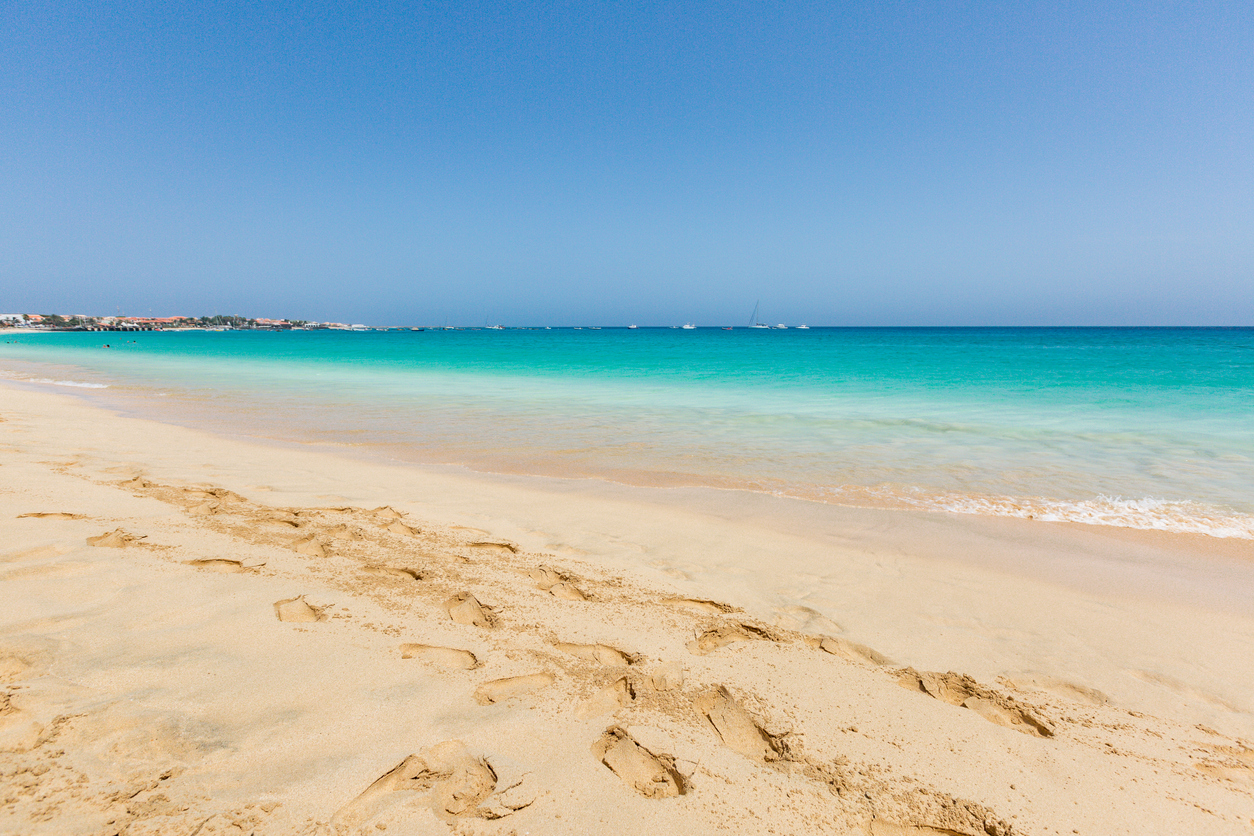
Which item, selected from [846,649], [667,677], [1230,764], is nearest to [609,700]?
[667,677]

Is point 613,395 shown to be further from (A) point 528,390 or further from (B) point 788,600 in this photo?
(B) point 788,600

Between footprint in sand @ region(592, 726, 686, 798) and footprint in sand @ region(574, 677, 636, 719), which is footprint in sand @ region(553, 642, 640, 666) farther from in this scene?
footprint in sand @ region(592, 726, 686, 798)

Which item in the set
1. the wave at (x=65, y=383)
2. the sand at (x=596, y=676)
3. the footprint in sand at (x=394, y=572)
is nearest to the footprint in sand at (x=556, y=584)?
the sand at (x=596, y=676)

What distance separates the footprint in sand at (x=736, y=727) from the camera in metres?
2.08

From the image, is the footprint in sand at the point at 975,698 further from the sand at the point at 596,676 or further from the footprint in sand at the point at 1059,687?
the footprint in sand at the point at 1059,687

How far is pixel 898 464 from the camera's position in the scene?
7.33 metres

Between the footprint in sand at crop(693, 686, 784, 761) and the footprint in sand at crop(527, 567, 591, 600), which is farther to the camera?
the footprint in sand at crop(527, 567, 591, 600)

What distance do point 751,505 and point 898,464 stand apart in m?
3.02

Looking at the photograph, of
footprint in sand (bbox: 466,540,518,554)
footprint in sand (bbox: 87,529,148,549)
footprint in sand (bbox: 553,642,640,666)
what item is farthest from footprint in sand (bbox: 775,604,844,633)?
footprint in sand (bbox: 87,529,148,549)

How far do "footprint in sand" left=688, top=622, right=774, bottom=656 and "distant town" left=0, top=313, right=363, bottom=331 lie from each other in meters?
132

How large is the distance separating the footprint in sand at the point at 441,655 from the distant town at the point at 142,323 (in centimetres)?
13082

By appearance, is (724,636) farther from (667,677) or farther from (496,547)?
(496,547)

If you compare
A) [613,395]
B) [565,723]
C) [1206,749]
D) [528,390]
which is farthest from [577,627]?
[528,390]

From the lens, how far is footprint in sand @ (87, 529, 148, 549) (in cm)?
354
